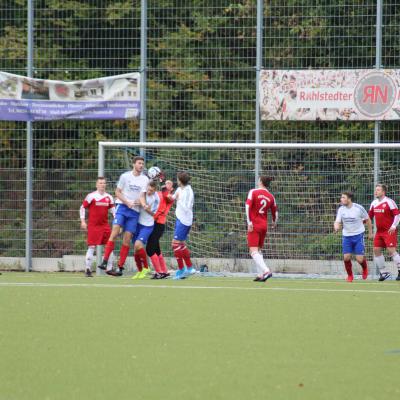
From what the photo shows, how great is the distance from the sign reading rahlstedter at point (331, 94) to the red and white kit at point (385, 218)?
2135mm

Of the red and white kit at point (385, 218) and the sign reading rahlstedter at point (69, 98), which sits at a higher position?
the sign reading rahlstedter at point (69, 98)

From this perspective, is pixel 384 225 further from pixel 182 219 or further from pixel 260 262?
pixel 182 219

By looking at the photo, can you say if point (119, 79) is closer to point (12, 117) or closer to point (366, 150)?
point (12, 117)

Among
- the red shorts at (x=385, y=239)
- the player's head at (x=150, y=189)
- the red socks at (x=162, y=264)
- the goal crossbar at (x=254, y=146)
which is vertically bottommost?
the red socks at (x=162, y=264)

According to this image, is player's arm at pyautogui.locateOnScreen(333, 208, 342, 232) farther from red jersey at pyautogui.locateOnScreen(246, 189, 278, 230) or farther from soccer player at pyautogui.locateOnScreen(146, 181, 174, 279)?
soccer player at pyautogui.locateOnScreen(146, 181, 174, 279)

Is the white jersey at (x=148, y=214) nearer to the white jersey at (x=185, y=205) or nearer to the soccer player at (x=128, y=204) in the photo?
the soccer player at (x=128, y=204)

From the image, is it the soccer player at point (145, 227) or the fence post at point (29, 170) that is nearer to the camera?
the soccer player at point (145, 227)

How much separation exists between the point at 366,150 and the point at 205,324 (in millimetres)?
11569

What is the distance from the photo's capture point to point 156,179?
65.2 feet

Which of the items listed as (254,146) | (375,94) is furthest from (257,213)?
(375,94)

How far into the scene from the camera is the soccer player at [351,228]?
18.5 metres

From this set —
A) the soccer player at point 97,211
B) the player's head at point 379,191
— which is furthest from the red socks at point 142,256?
the player's head at point 379,191

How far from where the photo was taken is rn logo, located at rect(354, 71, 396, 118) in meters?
20.4

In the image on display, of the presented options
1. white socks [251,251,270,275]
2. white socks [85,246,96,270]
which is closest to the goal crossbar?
white socks [85,246,96,270]
